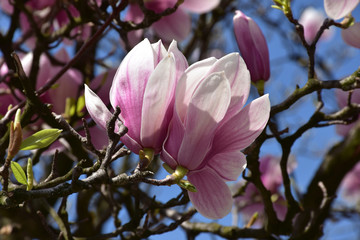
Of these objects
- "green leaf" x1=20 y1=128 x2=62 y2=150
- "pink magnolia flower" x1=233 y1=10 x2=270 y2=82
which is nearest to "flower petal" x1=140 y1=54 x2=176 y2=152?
"green leaf" x1=20 y1=128 x2=62 y2=150

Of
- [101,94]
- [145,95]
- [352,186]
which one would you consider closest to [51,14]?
[101,94]

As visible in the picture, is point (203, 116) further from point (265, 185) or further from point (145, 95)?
point (265, 185)

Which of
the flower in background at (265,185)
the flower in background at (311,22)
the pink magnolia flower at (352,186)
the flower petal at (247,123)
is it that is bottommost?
the pink magnolia flower at (352,186)

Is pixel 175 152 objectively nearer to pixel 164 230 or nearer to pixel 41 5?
pixel 164 230

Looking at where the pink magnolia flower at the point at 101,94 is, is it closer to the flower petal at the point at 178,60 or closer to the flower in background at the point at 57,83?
the flower in background at the point at 57,83

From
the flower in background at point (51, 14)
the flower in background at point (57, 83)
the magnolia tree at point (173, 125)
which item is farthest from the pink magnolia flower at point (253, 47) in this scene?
the flower in background at point (51, 14)

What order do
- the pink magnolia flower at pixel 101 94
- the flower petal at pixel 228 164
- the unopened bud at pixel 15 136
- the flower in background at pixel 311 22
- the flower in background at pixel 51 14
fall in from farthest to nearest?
the flower in background at pixel 311 22, the flower in background at pixel 51 14, the pink magnolia flower at pixel 101 94, the flower petal at pixel 228 164, the unopened bud at pixel 15 136

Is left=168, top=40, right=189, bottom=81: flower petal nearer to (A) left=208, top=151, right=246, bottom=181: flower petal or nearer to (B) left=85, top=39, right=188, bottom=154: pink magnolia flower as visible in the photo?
(B) left=85, top=39, right=188, bottom=154: pink magnolia flower

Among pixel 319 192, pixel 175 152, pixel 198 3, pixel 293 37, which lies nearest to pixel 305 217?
pixel 319 192
